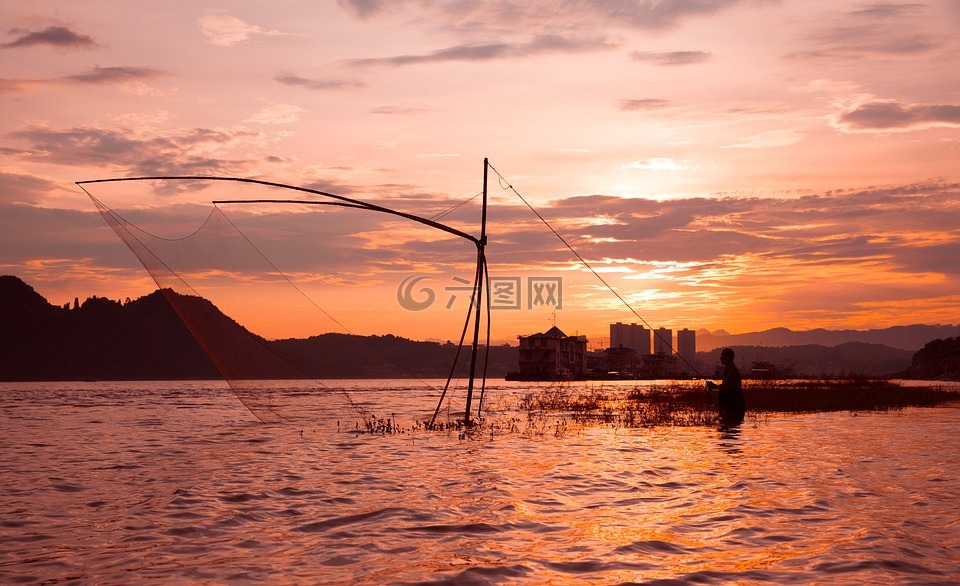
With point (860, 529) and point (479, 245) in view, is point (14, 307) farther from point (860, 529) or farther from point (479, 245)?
point (860, 529)

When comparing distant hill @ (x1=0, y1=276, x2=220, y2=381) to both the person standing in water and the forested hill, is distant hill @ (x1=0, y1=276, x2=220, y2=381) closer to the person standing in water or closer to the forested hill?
the forested hill

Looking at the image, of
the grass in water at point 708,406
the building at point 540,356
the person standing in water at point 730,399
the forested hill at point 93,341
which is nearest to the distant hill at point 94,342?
the forested hill at point 93,341

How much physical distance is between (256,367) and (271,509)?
11.3 m

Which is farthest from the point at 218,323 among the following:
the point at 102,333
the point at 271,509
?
the point at 102,333

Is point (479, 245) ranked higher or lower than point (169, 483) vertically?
higher

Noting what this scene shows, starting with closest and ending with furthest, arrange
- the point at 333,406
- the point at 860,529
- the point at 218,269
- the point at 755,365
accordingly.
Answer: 1. the point at 860,529
2. the point at 218,269
3. the point at 333,406
4. the point at 755,365

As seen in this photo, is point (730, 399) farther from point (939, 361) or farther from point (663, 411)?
point (939, 361)

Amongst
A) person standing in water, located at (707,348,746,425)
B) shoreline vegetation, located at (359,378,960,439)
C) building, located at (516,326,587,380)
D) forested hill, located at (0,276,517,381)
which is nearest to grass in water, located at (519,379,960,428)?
shoreline vegetation, located at (359,378,960,439)

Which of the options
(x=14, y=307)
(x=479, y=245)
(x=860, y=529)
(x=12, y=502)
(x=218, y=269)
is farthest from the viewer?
(x=14, y=307)

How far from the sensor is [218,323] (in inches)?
752

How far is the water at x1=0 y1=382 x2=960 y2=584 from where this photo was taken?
7.29m

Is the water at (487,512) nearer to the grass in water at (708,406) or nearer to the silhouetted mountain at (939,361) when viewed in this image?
the grass in water at (708,406)

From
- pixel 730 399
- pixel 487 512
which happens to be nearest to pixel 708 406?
pixel 730 399

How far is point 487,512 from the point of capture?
33.3 ft
